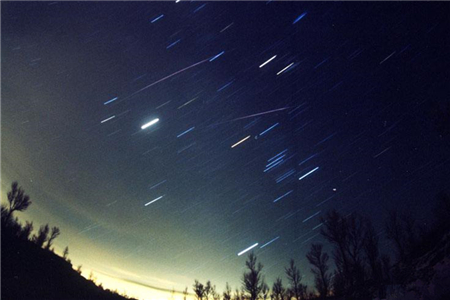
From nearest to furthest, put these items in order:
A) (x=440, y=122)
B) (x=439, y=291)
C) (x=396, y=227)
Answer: (x=439, y=291) < (x=440, y=122) < (x=396, y=227)

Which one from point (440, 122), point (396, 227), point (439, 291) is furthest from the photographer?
point (396, 227)

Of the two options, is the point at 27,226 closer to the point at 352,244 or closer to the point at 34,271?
the point at 34,271

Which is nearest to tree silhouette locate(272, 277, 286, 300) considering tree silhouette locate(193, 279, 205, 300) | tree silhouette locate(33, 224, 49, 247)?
tree silhouette locate(193, 279, 205, 300)

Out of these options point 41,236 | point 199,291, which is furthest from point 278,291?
point 41,236

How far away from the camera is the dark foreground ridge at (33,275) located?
2348cm

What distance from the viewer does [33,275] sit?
29.9 meters

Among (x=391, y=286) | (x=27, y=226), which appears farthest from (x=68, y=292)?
(x=391, y=286)

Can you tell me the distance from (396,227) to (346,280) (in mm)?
18084

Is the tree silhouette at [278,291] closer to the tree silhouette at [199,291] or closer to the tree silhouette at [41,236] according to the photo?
the tree silhouette at [199,291]

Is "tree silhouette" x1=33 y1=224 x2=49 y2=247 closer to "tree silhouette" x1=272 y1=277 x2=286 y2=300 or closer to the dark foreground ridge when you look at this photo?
the dark foreground ridge

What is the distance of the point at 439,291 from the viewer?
37.0ft

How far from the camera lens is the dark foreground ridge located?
23483 millimetres

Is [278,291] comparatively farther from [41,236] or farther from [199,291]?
[41,236]

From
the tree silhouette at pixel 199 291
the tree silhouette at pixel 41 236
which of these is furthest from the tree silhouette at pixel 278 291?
the tree silhouette at pixel 41 236
